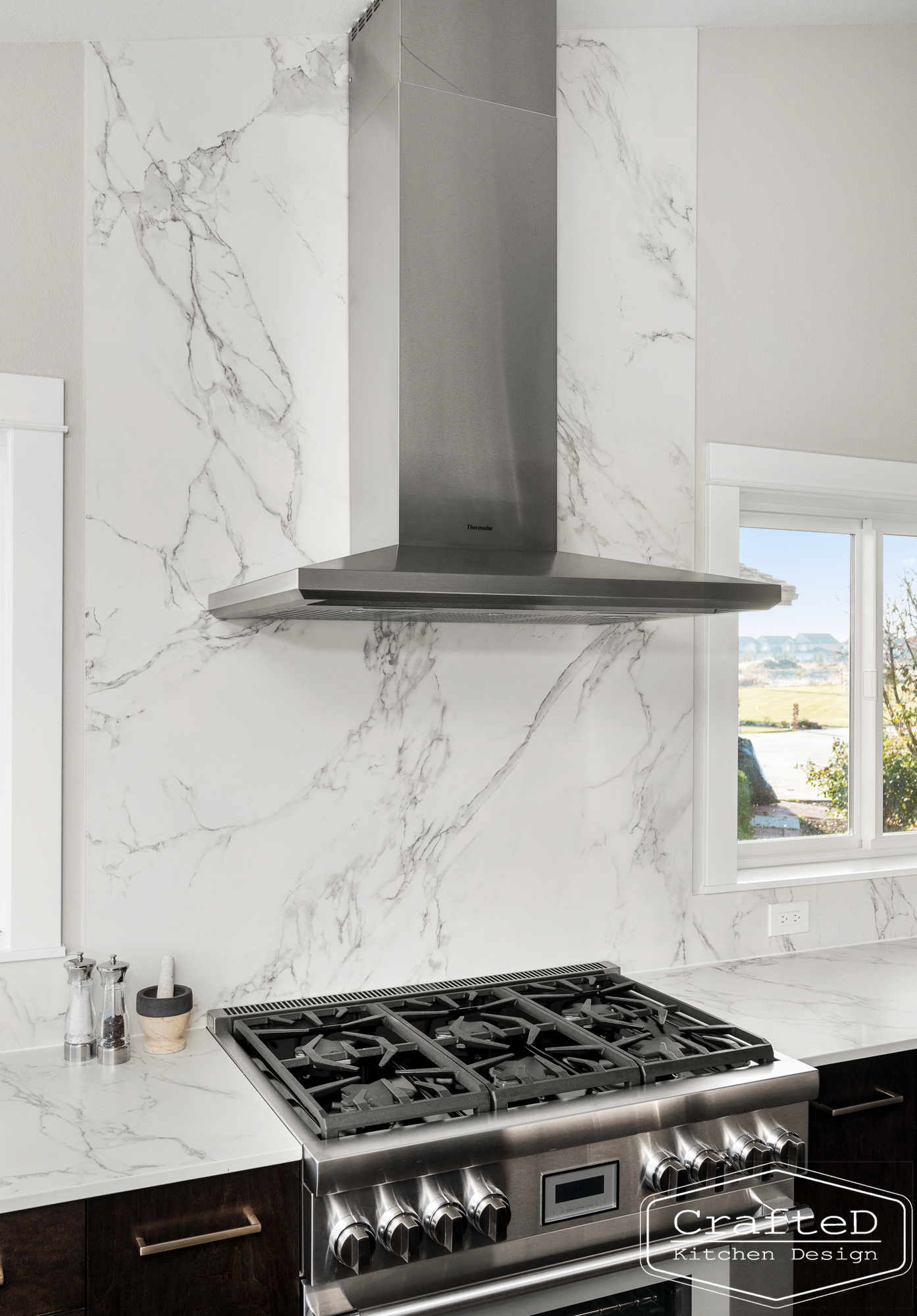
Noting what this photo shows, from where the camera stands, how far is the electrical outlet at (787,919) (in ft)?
8.52

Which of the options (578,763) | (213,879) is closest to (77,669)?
(213,879)

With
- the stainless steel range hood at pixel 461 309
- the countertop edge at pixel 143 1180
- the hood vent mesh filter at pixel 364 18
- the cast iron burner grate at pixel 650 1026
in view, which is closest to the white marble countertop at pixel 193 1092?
the countertop edge at pixel 143 1180

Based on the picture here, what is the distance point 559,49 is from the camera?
93.3 inches

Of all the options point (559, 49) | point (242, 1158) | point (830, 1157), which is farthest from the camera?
point (559, 49)

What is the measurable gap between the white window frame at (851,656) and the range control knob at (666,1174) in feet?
2.97

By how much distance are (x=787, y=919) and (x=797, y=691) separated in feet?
2.00

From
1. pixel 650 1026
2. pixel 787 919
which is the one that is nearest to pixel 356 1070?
pixel 650 1026

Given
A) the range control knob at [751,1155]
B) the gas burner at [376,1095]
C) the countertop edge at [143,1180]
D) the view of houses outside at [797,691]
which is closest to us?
the countertop edge at [143,1180]

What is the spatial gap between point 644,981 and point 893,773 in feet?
3.57

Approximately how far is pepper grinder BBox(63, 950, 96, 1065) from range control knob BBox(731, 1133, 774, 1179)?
3.69 feet

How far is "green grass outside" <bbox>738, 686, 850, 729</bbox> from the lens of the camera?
9.10 ft

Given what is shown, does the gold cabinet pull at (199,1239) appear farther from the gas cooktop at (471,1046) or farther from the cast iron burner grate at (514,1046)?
the cast iron burner grate at (514,1046)

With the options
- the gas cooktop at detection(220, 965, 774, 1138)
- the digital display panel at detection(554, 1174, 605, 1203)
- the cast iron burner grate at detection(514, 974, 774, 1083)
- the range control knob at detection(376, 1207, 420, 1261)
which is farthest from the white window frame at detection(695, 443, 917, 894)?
the range control knob at detection(376, 1207, 420, 1261)

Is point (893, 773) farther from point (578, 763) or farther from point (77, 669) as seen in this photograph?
point (77, 669)
